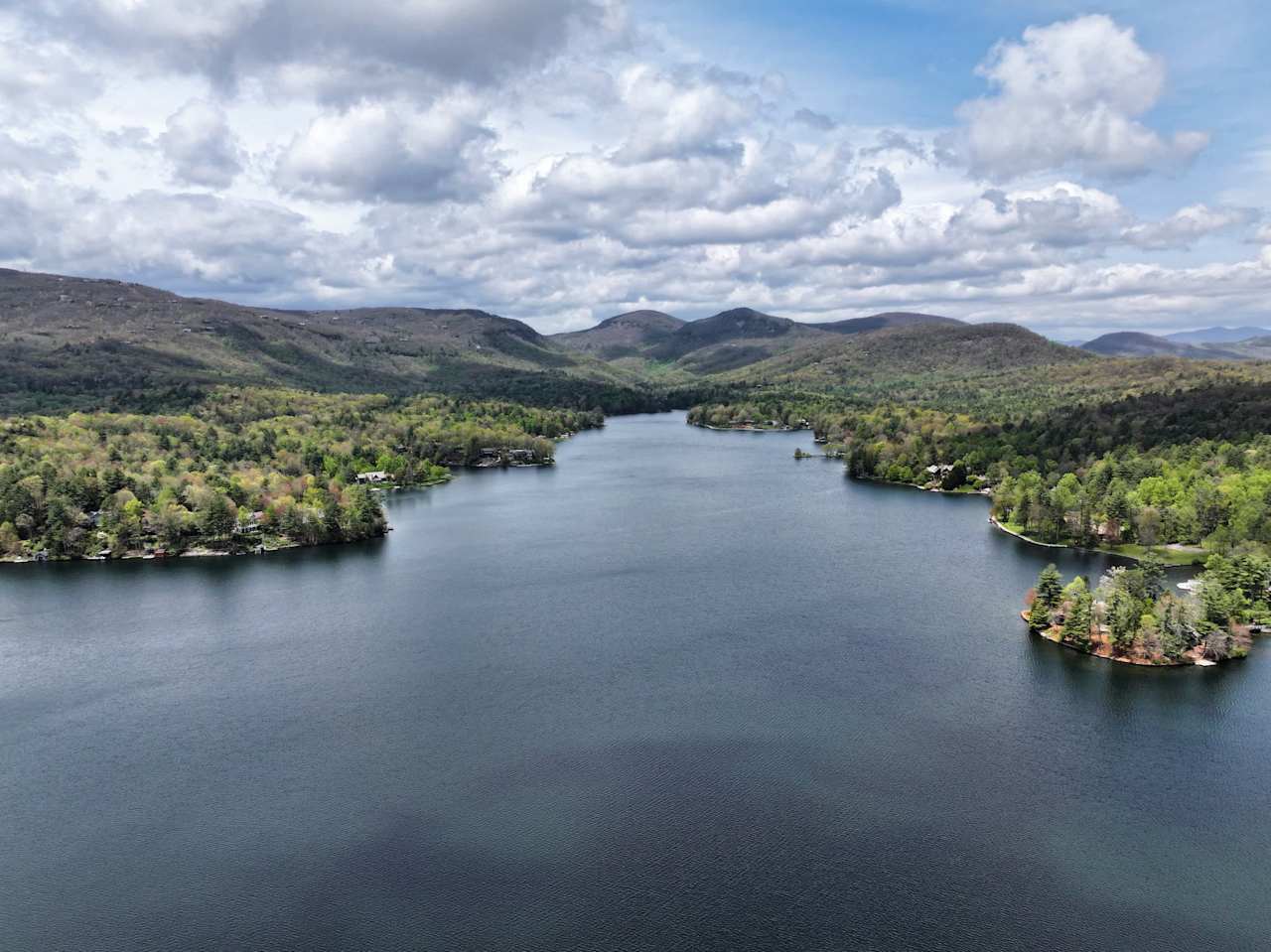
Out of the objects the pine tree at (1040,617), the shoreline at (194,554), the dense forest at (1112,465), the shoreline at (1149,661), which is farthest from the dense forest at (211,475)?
the shoreline at (1149,661)

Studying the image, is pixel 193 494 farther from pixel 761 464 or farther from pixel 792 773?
pixel 761 464

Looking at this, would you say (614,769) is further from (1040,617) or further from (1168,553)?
(1168,553)

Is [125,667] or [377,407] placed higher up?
[377,407]

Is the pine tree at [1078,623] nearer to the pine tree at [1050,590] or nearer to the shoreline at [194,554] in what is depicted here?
the pine tree at [1050,590]

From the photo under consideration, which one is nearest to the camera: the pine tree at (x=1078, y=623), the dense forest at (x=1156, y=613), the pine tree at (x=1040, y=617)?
the dense forest at (x=1156, y=613)

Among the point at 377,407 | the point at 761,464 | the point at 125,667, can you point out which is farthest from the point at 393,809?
the point at 377,407

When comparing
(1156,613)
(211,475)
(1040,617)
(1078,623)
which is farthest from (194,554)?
(1156,613)
